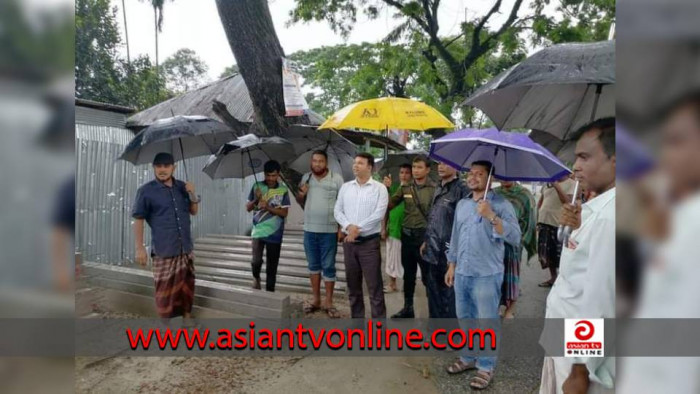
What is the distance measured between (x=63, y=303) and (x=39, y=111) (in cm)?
41

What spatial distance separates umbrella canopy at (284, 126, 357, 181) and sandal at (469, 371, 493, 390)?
2616 millimetres

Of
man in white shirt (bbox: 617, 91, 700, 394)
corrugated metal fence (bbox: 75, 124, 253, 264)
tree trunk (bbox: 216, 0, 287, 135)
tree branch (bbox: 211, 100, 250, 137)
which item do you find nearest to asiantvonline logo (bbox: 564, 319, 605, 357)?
man in white shirt (bbox: 617, 91, 700, 394)

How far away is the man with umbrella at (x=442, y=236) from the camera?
3492 millimetres

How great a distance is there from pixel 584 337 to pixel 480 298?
1.40m

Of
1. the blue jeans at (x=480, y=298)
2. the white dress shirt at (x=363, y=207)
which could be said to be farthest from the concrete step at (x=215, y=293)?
the blue jeans at (x=480, y=298)

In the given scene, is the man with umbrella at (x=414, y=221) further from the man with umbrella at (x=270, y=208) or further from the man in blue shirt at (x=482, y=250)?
the man with umbrella at (x=270, y=208)

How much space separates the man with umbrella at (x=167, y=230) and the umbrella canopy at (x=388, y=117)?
1493mm

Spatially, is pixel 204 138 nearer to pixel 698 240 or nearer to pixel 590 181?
pixel 590 181

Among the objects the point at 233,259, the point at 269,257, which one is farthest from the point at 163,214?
the point at 233,259

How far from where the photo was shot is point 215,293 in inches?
170

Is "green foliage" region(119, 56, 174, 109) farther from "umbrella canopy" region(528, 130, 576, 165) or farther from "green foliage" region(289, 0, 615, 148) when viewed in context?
"umbrella canopy" region(528, 130, 576, 165)

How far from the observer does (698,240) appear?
748 millimetres

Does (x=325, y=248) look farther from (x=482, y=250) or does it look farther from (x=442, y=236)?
(x=482, y=250)

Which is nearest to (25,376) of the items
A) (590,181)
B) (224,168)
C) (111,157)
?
(590,181)
